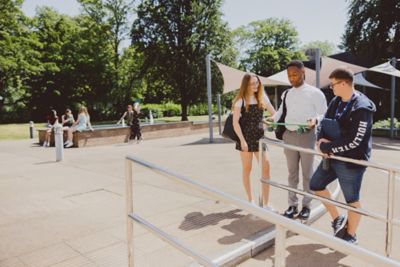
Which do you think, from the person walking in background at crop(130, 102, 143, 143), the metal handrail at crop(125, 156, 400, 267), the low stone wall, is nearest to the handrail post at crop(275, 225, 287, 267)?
the metal handrail at crop(125, 156, 400, 267)

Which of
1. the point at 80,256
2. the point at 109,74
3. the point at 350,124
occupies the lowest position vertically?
the point at 80,256

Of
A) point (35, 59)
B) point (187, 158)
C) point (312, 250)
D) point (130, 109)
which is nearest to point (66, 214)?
point (312, 250)

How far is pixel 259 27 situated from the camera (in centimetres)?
5447

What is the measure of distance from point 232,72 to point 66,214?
33.2 ft

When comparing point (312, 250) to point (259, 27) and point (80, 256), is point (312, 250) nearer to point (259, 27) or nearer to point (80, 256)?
point (80, 256)

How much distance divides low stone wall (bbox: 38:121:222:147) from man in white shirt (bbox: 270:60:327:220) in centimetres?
1121

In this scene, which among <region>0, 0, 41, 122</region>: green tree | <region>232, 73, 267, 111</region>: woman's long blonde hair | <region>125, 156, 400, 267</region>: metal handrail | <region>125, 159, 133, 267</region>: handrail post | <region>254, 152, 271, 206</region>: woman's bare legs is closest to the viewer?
<region>125, 156, 400, 267</region>: metal handrail

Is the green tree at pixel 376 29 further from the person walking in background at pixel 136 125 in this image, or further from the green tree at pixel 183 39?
the person walking in background at pixel 136 125

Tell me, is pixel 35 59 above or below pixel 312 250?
above

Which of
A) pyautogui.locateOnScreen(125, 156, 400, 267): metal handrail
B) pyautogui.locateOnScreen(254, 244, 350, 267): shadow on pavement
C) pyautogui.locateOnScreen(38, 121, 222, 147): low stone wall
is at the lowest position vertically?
pyautogui.locateOnScreen(254, 244, 350, 267): shadow on pavement

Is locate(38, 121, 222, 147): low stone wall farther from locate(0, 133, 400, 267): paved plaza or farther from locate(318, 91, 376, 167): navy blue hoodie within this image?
locate(318, 91, 376, 167): navy blue hoodie

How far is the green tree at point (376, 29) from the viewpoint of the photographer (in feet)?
81.1

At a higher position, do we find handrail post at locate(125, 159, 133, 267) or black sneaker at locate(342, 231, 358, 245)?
handrail post at locate(125, 159, 133, 267)

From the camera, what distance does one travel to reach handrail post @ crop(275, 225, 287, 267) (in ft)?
5.60
